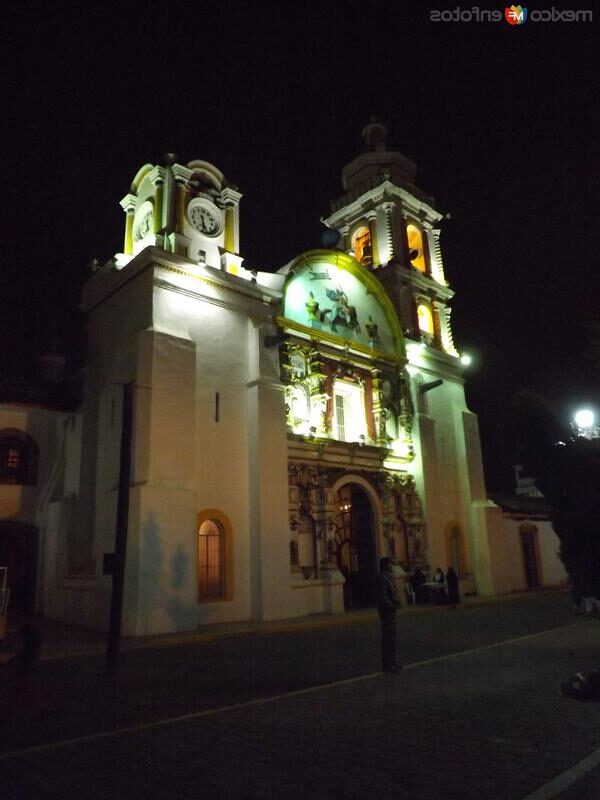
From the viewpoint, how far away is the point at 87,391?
840 inches

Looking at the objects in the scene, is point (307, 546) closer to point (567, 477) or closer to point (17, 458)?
point (17, 458)

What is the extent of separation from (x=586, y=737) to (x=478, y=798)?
2.12 meters

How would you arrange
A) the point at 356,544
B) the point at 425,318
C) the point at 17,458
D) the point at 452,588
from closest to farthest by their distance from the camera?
the point at 452,588
the point at 17,458
the point at 356,544
the point at 425,318

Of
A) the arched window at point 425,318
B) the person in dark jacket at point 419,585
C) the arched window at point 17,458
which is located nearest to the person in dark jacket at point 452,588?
the person in dark jacket at point 419,585

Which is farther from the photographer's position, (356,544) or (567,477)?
(356,544)

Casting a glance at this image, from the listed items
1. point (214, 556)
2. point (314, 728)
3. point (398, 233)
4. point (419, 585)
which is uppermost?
point (398, 233)

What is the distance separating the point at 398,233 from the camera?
30125 mm

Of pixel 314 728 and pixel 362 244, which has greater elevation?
pixel 362 244

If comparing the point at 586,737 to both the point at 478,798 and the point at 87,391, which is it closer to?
the point at 478,798

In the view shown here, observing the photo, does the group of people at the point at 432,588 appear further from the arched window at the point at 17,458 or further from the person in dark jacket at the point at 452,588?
the arched window at the point at 17,458

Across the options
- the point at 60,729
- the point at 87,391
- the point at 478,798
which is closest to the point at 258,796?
the point at 478,798

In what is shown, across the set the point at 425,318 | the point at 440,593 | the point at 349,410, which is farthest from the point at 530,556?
the point at 349,410

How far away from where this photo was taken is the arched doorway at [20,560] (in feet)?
66.4

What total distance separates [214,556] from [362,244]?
2007 cm
